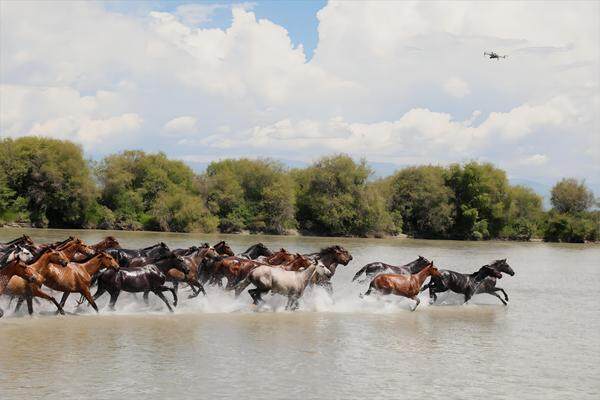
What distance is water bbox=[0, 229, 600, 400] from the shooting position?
30.6 ft

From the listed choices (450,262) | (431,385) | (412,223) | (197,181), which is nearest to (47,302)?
(431,385)

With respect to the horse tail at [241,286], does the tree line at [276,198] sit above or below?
above

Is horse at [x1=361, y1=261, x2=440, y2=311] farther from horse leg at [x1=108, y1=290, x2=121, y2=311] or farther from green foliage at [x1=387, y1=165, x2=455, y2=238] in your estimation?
green foliage at [x1=387, y1=165, x2=455, y2=238]

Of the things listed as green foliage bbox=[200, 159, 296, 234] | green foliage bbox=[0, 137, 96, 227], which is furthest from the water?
green foliage bbox=[200, 159, 296, 234]

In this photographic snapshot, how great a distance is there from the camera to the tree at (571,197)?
75.7 meters

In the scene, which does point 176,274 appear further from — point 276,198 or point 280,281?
point 276,198

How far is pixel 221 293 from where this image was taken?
1656cm

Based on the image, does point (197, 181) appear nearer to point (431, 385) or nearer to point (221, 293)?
point (221, 293)

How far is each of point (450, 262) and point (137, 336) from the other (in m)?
25.2

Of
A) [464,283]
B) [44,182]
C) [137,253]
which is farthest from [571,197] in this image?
[137,253]

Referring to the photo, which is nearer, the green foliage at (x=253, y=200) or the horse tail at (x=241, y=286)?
the horse tail at (x=241, y=286)

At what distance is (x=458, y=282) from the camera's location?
17812 millimetres

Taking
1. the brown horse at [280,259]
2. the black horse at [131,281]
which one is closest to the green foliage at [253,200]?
the brown horse at [280,259]

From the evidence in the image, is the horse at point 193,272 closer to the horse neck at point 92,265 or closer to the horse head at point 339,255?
the horse neck at point 92,265
